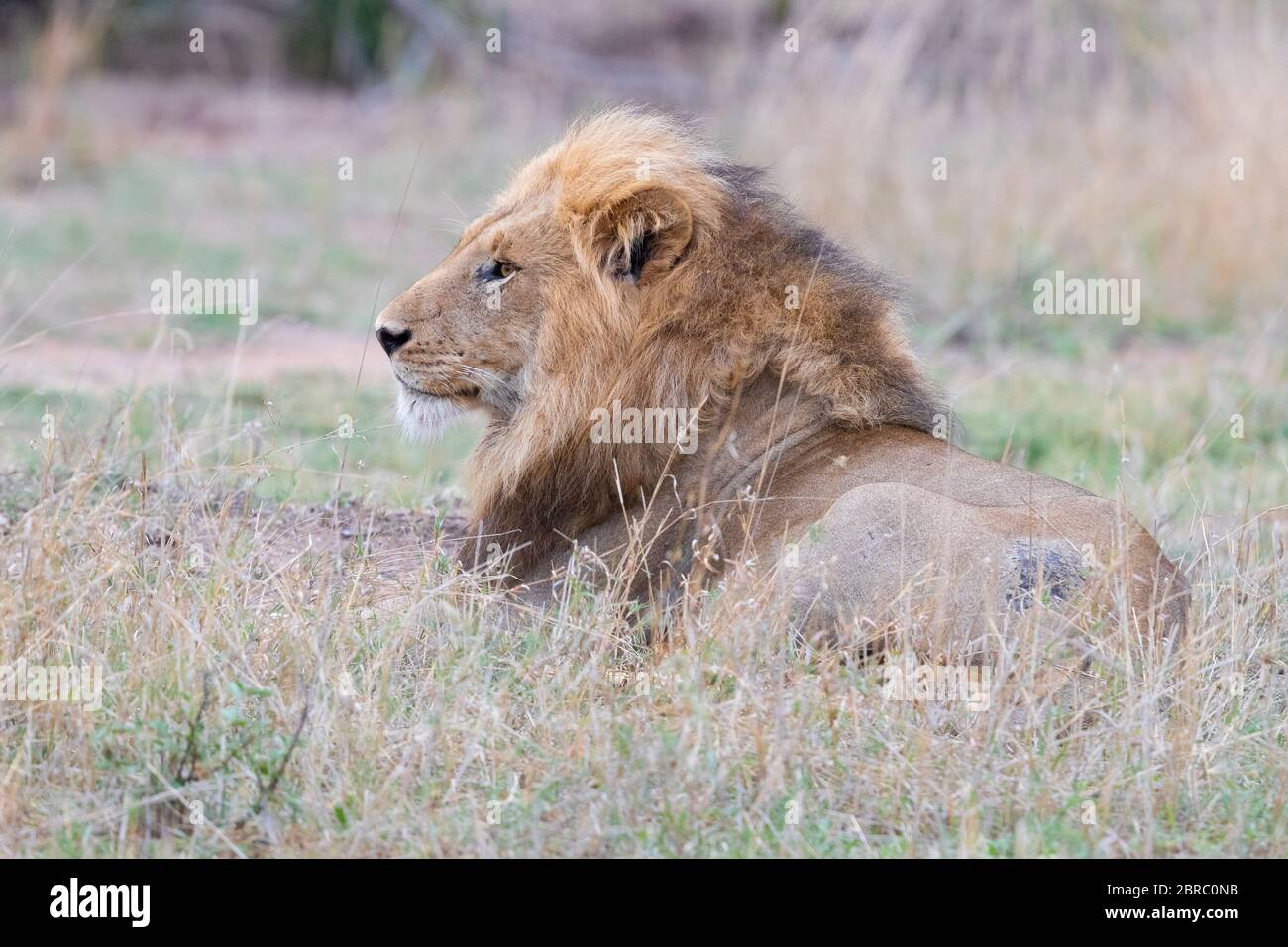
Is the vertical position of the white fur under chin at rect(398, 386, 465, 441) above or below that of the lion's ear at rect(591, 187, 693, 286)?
below

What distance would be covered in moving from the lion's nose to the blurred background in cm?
40

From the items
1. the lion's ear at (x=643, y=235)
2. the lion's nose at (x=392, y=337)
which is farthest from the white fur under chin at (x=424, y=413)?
the lion's ear at (x=643, y=235)

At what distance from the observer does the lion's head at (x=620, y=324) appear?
15.6ft

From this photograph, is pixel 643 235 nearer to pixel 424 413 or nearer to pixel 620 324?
pixel 620 324

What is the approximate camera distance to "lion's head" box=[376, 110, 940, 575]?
4.77 metres

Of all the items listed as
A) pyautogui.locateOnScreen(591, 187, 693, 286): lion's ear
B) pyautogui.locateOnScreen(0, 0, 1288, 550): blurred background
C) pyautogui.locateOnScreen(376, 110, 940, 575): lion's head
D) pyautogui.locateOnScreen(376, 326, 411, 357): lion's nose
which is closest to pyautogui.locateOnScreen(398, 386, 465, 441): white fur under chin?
pyautogui.locateOnScreen(376, 110, 940, 575): lion's head

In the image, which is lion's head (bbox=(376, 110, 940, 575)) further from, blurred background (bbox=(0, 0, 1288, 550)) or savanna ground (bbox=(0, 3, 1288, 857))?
blurred background (bbox=(0, 0, 1288, 550))

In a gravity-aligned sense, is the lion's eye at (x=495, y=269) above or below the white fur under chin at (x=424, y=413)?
above

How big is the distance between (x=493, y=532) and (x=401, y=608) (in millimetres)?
547

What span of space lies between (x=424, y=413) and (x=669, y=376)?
0.79 meters

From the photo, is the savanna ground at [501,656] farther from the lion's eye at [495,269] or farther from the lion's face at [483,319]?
the lion's eye at [495,269]

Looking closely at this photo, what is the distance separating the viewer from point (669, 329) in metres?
4.77

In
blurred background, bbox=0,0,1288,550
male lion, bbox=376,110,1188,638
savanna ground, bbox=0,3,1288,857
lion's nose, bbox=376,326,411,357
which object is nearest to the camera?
savanna ground, bbox=0,3,1288,857
